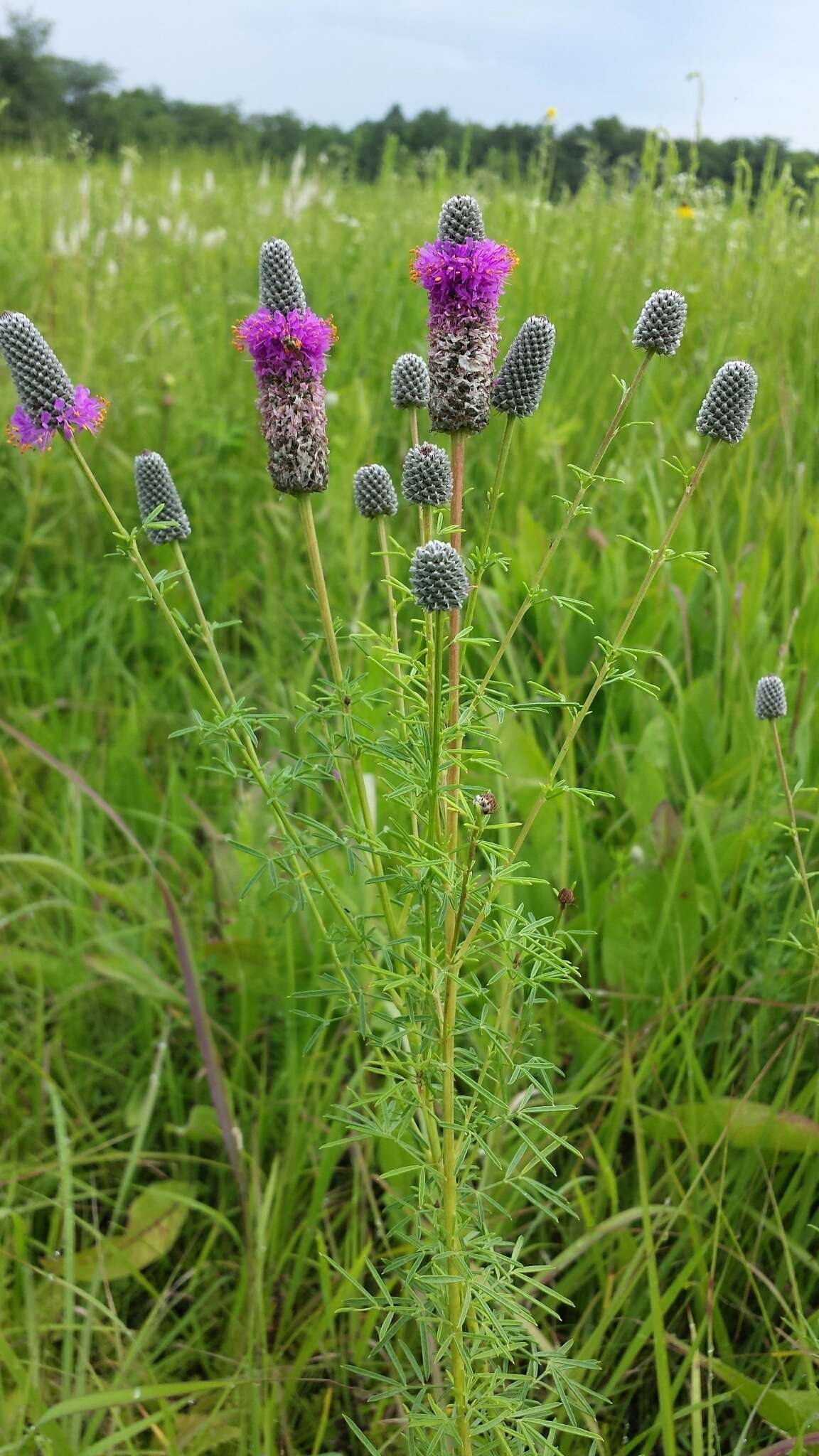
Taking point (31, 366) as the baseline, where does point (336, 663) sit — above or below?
below

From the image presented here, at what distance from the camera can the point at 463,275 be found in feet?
3.81

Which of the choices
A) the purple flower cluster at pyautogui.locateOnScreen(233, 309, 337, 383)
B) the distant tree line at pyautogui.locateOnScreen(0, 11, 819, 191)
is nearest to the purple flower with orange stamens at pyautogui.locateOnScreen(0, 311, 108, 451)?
the purple flower cluster at pyautogui.locateOnScreen(233, 309, 337, 383)

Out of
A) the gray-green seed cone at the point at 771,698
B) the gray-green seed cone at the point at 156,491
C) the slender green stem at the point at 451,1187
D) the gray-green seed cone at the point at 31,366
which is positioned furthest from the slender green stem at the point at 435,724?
the gray-green seed cone at the point at 771,698

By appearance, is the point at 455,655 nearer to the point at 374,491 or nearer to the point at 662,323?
the point at 374,491

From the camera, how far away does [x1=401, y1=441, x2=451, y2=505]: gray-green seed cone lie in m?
1.20

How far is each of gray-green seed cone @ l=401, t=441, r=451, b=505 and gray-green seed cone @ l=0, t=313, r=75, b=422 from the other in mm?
395

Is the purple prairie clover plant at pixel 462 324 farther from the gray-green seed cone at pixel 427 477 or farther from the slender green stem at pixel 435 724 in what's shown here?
the slender green stem at pixel 435 724

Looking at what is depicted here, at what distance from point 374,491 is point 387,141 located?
6.84 metres

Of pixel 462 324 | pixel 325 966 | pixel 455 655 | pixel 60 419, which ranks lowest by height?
pixel 325 966

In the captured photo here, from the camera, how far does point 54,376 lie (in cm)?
118

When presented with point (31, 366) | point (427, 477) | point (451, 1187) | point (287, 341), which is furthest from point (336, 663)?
point (451, 1187)

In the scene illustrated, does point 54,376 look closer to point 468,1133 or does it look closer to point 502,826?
point 502,826

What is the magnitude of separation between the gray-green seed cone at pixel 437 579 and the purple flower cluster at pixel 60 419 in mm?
443

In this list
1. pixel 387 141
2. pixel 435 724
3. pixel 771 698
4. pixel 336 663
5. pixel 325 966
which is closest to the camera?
pixel 435 724
